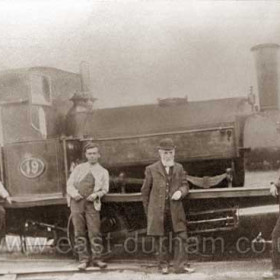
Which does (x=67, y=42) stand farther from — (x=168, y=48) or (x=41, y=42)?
(x=168, y=48)

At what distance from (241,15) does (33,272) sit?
9.56 ft

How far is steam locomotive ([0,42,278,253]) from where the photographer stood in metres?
4.83

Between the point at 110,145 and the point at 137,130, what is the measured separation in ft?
0.94

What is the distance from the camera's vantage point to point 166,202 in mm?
4465

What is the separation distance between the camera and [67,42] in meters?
4.97

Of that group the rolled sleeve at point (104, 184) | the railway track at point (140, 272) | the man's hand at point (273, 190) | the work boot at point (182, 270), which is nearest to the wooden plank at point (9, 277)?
Answer: the railway track at point (140, 272)

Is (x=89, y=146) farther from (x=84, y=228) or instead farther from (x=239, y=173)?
(x=239, y=173)

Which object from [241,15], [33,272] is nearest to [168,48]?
[241,15]

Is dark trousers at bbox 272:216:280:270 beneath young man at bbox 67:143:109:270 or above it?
beneath

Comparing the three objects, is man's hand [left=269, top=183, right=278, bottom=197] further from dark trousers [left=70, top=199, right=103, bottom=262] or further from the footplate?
dark trousers [left=70, top=199, right=103, bottom=262]

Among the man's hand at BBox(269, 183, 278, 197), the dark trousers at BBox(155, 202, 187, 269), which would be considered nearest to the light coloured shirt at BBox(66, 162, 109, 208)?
the dark trousers at BBox(155, 202, 187, 269)

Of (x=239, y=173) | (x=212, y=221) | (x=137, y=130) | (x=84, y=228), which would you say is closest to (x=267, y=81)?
(x=239, y=173)

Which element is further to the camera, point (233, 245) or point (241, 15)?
point (233, 245)

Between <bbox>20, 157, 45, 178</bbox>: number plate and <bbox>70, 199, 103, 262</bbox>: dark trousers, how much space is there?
1.66ft
